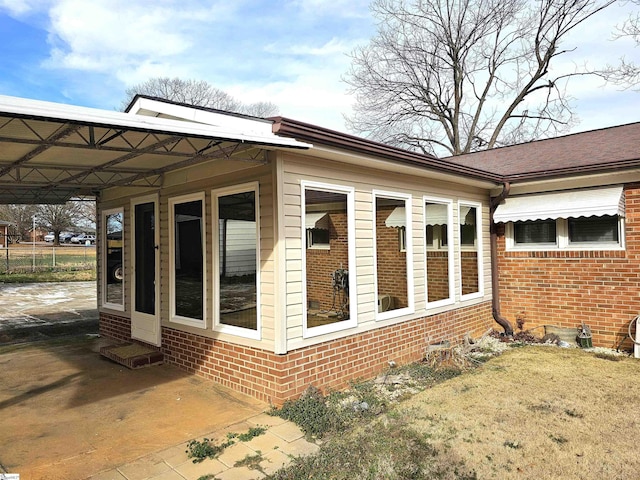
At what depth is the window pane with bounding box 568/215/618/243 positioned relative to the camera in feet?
22.1

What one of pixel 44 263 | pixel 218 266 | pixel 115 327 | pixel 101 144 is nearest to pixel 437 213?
→ pixel 218 266

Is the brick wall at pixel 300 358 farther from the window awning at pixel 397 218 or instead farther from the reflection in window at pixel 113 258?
the reflection in window at pixel 113 258

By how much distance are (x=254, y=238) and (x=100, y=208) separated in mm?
4561

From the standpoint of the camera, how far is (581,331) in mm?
6941

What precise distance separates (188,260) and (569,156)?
677 cm

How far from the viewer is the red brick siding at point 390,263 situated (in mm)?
5676

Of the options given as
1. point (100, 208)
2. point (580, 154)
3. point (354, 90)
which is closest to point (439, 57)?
point (354, 90)

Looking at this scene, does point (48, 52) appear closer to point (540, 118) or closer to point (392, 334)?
point (392, 334)

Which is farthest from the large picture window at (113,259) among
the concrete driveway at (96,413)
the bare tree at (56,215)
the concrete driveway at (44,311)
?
the bare tree at (56,215)

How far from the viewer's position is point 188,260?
553 centimetres

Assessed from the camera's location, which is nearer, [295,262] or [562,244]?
[295,262]

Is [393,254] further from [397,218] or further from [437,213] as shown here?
[437,213]

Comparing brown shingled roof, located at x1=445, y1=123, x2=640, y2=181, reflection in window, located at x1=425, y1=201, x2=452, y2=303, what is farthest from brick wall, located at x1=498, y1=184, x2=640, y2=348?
reflection in window, located at x1=425, y1=201, x2=452, y2=303

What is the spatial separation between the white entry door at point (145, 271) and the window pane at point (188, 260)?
1.67 ft
